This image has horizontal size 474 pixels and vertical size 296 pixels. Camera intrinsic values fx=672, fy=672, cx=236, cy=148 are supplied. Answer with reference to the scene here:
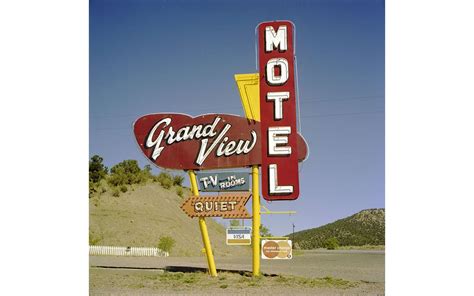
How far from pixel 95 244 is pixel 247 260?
3309 mm

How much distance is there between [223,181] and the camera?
13398mm

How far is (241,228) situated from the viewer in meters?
13.2

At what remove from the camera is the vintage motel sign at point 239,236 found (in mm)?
13055

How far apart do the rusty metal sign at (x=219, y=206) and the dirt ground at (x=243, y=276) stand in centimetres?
121

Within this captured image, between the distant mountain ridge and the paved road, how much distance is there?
0.35m

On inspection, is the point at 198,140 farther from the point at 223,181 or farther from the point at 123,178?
the point at 123,178

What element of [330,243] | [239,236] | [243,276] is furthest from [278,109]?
[243,276]

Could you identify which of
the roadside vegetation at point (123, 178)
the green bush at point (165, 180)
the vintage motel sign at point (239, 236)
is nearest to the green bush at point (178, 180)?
the roadside vegetation at point (123, 178)

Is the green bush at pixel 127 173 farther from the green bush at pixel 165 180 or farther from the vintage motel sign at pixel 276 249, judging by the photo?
the vintage motel sign at pixel 276 249

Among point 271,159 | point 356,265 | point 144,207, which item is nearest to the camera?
point 271,159

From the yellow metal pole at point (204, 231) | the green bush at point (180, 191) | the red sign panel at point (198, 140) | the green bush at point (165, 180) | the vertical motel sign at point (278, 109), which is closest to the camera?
the vertical motel sign at point (278, 109)

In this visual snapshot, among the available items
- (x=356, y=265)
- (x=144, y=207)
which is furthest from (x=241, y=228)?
(x=144, y=207)
